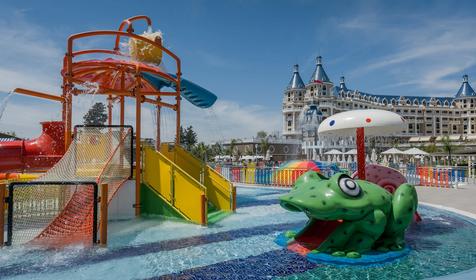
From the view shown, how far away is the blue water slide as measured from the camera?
1282 centimetres

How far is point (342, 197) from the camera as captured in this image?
20.3ft

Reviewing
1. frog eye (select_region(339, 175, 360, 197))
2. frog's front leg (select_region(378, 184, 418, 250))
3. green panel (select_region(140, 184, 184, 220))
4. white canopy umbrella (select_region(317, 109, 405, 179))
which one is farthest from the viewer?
green panel (select_region(140, 184, 184, 220))

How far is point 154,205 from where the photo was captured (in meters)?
10.2

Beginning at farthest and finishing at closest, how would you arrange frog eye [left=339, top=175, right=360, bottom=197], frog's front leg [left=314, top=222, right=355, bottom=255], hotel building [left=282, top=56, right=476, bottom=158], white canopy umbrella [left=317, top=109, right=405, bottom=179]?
1. hotel building [left=282, top=56, right=476, bottom=158]
2. white canopy umbrella [left=317, top=109, right=405, bottom=179]
3. frog's front leg [left=314, top=222, right=355, bottom=255]
4. frog eye [left=339, top=175, right=360, bottom=197]

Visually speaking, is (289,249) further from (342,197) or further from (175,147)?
(175,147)

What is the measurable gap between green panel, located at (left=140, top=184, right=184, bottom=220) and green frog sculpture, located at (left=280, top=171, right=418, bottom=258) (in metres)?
4.11

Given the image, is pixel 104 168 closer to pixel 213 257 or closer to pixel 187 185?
pixel 187 185

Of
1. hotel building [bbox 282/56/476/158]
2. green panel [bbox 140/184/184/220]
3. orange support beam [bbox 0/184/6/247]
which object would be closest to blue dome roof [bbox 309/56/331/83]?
hotel building [bbox 282/56/476/158]

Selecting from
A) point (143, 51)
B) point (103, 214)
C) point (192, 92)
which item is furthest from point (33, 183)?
point (192, 92)

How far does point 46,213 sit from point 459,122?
425 feet

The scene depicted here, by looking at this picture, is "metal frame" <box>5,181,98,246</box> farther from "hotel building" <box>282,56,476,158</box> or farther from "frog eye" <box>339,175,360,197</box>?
"hotel building" <box>282,56,476,158</box>

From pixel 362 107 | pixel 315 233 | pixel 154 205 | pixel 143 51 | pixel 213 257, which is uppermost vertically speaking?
pixel 362 107

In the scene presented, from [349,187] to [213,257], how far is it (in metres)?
2.83

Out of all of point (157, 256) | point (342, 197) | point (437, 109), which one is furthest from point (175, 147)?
point (437, 109)
